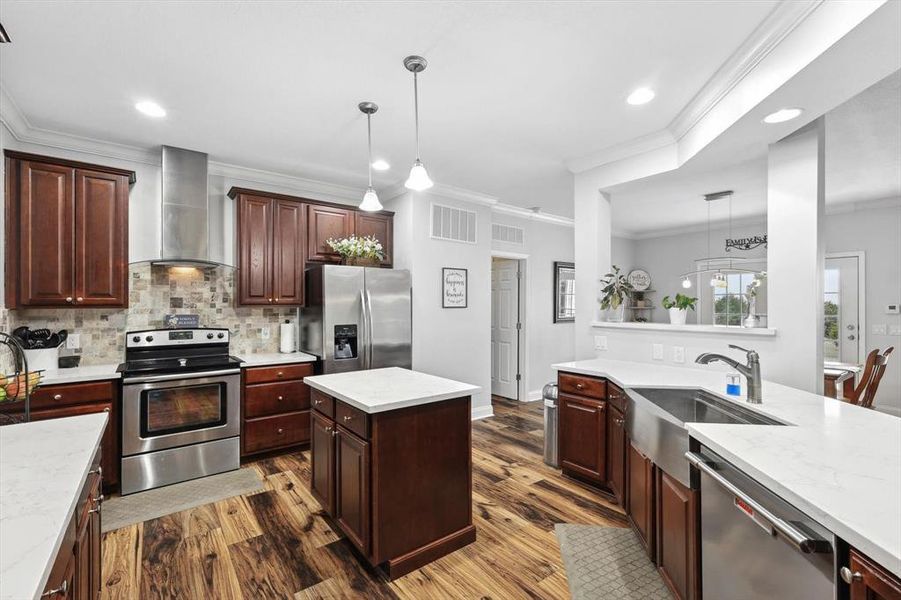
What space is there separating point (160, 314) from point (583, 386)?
366cm

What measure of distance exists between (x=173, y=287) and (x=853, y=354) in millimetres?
7870

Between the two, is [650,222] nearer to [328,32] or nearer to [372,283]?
[372,283]

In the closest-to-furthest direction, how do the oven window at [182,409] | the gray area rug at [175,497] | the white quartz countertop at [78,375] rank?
the gray area rug at [175,497] < the white quartz countertop at [78,375] < the oven window at [182,409]

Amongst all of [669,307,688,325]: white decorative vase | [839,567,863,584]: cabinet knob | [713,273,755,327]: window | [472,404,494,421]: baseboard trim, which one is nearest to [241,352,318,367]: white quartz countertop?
[472,404,494,421]: baseboard trim

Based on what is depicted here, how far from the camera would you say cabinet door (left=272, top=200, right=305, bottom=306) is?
162 inches

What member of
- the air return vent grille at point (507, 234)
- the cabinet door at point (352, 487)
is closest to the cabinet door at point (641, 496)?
the cabinet door at point (352, 487)

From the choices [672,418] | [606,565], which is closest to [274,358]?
[606,565]

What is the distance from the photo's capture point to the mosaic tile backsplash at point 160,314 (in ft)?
11.3

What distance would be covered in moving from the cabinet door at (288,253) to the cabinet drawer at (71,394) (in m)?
1.46

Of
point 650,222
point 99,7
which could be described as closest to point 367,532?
point 99,7

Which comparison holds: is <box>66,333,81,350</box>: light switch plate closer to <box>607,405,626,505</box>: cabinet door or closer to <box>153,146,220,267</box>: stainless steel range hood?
<box>153,146,220,267</box>: stainless steel range hood

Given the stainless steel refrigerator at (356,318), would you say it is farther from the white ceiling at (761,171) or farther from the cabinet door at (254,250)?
the white ceiling at (761,171)

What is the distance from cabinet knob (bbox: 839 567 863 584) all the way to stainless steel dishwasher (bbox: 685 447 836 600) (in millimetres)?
45

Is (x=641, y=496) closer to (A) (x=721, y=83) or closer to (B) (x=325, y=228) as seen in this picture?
(A) (x=721, y=83)
